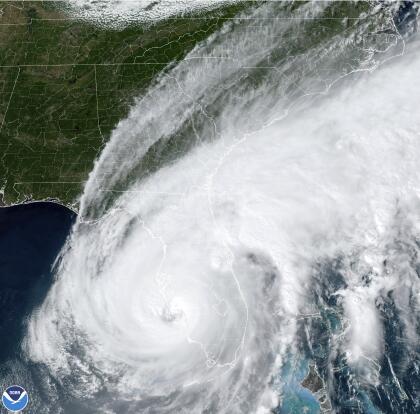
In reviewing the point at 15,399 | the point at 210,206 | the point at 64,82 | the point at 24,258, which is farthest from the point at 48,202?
the point at 15,399

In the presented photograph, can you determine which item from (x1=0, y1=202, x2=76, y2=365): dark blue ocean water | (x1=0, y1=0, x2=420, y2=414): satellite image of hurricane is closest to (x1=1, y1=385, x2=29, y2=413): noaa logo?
(x1=0, y1=0, x2=420, y2=414): satellite image of hurricane

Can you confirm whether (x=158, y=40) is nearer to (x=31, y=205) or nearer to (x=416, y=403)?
(x=31, y=205)

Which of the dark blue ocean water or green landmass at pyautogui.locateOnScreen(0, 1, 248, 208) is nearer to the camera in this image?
the dark blue ocean water

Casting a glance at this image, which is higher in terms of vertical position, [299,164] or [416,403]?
[299,164]

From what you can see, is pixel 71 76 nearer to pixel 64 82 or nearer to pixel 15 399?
pixel 64 82

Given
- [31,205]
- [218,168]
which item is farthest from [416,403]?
[31,205]

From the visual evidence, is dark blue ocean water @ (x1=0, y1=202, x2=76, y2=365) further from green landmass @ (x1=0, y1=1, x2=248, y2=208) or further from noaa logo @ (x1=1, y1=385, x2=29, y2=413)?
noaa logo @ (x1=1, y1=385, x2=29, y2=413)

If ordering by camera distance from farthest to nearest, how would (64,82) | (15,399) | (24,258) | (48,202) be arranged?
1. (64,82)
2. (48,202)
3. (24,258)
4. (15,399)
